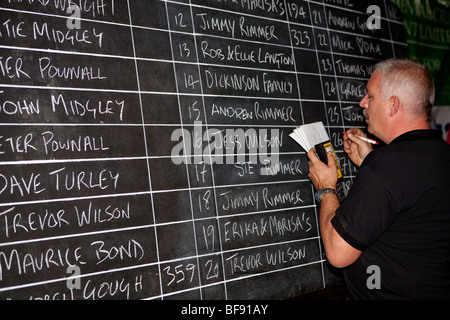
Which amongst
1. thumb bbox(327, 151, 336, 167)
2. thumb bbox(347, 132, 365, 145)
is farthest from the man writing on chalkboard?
thumb bbox(347, 132, 365, 145)

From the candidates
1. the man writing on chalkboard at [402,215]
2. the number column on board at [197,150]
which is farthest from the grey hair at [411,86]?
the number column on board at [197,150]

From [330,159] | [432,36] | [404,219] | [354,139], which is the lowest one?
[404,219]

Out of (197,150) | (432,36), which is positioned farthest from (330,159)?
(432,36)

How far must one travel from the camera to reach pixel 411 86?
2.05 metres

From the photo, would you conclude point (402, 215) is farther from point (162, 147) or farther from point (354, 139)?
point (162, 147)

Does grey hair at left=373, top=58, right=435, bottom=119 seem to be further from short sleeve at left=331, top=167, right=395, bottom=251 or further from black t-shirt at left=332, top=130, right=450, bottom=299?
short sleeve at left=331, top=167, right=395, bottom=251

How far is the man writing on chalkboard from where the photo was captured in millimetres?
1815

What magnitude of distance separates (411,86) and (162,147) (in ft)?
4.43

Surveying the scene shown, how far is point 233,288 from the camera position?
7.09 ft

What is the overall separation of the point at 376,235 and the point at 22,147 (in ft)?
5.45

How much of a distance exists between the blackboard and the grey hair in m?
0.62
